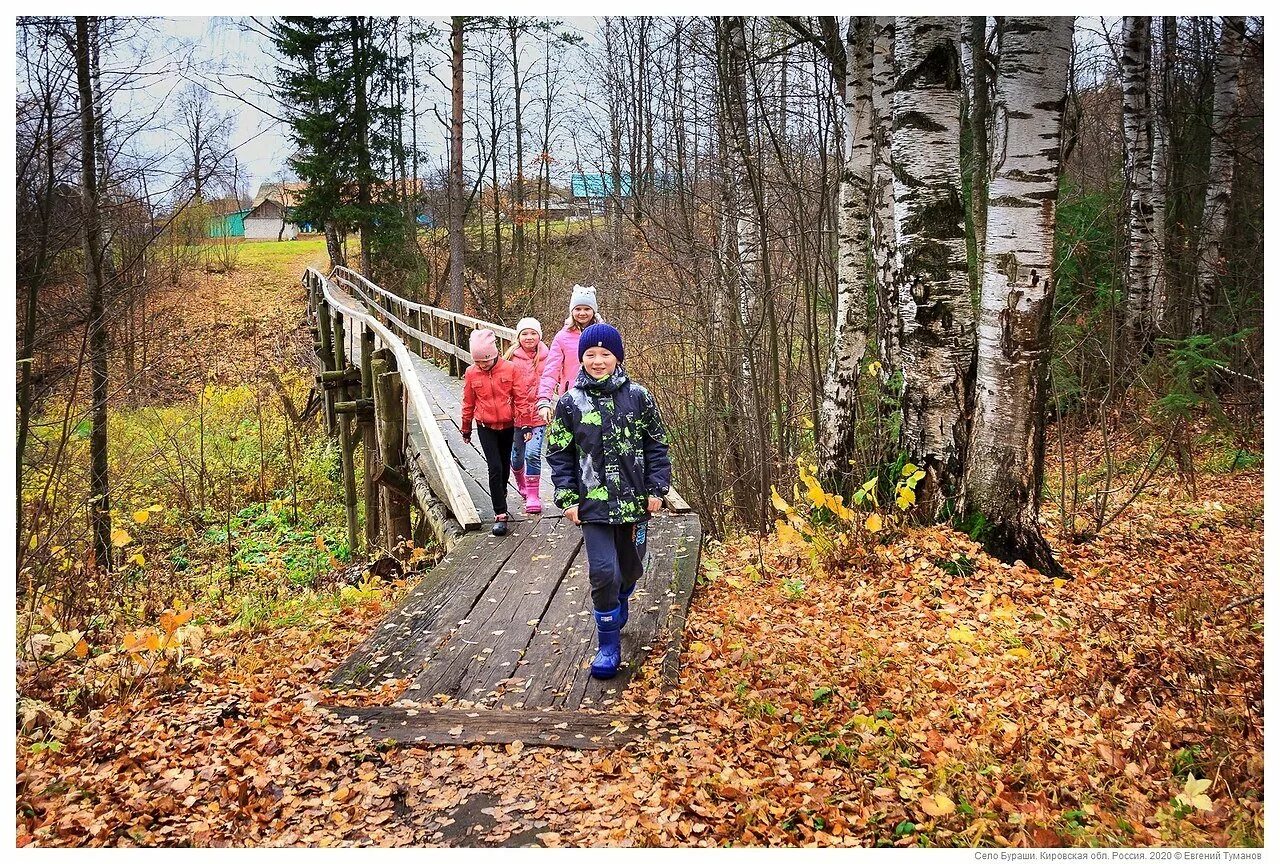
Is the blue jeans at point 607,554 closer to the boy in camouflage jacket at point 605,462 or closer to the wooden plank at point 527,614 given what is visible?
the boy in camouflage jacket at point 605,462

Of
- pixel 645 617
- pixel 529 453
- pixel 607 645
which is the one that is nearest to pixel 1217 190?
pixel 529 453

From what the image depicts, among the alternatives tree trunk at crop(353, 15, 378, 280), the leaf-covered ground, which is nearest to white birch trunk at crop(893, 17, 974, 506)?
the leaf-covered ground

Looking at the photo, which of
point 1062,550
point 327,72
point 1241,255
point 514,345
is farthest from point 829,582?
point 327,72

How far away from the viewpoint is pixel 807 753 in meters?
3.94

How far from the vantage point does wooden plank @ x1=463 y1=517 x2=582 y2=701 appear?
4703mm

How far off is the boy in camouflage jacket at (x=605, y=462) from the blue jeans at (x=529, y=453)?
2724 mm

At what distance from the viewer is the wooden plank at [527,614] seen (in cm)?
470

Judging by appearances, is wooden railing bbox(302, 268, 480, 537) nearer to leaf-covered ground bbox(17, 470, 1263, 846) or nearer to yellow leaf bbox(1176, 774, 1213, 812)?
leaf-covered ground bbox(17, 470, 1263, 846)

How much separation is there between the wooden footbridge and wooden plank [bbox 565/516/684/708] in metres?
0.01

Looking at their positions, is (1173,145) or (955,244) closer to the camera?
(955,244)

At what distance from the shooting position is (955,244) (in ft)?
19.5

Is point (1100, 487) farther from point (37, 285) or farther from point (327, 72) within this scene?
point (327, 72)

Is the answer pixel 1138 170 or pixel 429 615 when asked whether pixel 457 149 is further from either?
pixel 429 615

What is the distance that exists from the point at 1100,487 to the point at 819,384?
300cm
